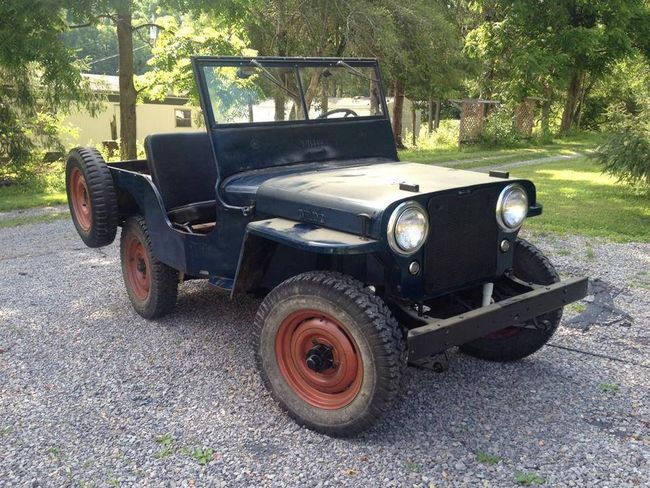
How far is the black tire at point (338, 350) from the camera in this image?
9.22 feet

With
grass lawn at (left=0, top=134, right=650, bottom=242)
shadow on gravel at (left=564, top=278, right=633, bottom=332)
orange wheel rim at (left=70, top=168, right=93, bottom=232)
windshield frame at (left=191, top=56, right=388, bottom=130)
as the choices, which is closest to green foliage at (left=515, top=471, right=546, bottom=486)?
shadow on gravel at (left=564, top=278, right=633, bottom=332)

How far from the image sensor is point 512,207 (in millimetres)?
3424

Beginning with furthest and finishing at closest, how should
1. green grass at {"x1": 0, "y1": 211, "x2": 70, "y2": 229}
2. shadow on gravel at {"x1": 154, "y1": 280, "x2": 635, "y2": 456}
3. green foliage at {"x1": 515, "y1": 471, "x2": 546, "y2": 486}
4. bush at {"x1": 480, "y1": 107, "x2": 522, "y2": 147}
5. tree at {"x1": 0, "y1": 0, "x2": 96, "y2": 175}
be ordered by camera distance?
bush at {"x1": 480, "y1": 107, "x2": 522, "y2": 147}
tree at {"x1": 0, "y1": 0, "x2": 96, "y2": 175}
green grass at {"x1": 0, "y1": 211, "x2": 70, "y2": 229}
shadow on gravel at {"x1": 154, "y1": 280, "x2": 635, "y2": 456}
green foliage at {"x1": 515, "y1": 471, "x2": 546, "y2": 486}

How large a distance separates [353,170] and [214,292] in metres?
2.10

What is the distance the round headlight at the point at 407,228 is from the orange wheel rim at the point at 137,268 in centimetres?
244

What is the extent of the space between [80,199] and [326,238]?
3.01 m

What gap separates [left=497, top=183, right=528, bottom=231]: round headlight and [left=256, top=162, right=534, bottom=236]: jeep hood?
8cm

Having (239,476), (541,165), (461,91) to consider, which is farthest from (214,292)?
(461,91)

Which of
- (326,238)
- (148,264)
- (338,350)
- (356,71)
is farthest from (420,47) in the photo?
(338,350)

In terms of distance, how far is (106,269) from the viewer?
6.31 meters

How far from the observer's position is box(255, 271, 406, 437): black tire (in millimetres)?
2811

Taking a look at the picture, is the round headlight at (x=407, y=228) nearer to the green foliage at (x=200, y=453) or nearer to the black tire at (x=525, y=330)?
the black tire at (x=525, y=330)

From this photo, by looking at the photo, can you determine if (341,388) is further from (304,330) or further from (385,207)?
(385,207)

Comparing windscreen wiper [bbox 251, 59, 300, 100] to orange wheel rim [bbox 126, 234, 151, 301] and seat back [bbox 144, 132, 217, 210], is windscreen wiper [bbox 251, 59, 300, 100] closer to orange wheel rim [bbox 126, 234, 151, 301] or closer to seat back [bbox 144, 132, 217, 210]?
seat back [bbox 144, 132, 217, 210]
